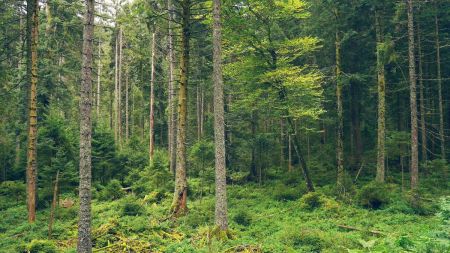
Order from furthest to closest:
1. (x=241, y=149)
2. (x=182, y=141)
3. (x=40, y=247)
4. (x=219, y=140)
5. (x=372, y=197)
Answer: (x=241, y=149)
(x=372, y=197)
(x=182, y=141)
(x=219, y=140)
(x=40, y=247)

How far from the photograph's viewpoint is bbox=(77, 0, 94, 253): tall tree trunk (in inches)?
348

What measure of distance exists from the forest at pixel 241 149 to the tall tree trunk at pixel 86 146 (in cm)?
3

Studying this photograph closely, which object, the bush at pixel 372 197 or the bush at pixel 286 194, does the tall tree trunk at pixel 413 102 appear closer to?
the bush at pixel 372 197

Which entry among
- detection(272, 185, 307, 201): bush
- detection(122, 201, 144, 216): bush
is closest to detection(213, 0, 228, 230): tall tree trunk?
detection(122, 201, 144, 216): bush

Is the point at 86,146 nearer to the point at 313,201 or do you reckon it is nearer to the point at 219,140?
the point at 219,140

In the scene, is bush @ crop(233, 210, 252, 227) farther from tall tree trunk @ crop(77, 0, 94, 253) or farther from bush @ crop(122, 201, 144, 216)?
tall tree trunk @ crop(77, 0, 94, 253)

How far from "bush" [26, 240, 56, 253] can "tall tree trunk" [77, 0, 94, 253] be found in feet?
6.14

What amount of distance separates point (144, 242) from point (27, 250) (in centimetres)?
336

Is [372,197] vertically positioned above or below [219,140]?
below

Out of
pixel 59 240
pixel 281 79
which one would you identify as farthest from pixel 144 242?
pixel 281 79

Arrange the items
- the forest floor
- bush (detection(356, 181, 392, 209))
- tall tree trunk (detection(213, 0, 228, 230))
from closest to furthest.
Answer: the forest floor < tall tree trunk (detection(213, 0, 228, 230)) < bush (detection(356, 181, 392, 209))

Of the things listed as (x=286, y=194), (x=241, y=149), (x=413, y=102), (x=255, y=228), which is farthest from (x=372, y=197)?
(x=241, y=149)

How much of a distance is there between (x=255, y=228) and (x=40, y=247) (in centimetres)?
711

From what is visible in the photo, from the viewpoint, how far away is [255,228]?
12.7 meters
